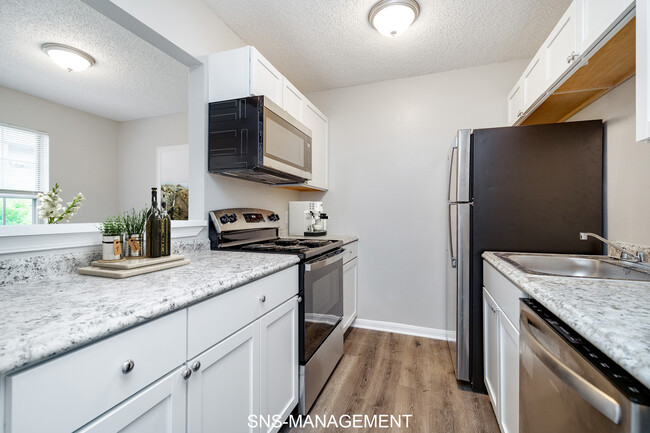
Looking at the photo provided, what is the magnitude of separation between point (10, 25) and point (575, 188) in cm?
395

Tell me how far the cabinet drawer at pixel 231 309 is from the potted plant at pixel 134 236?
0.53 metres

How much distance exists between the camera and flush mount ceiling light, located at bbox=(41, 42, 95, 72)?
2.25 m

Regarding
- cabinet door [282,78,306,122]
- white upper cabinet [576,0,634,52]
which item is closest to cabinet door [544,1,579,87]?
white upper cabinet [576,0,634,52]

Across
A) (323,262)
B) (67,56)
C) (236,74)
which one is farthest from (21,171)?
(323,262)

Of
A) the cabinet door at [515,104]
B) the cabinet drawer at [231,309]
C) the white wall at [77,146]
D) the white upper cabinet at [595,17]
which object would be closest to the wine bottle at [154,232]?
the cabinet drawer at [231,309]

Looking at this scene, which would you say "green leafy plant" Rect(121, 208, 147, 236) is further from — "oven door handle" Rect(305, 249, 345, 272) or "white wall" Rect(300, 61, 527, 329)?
"white wall" Rect(300, 61, 527, 329)

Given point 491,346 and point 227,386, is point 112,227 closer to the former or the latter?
point 227,386

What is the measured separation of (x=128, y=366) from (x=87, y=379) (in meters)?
0.08

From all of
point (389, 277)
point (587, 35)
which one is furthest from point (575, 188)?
point (389, 277)

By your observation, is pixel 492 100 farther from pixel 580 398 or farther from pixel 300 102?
pixel 580 398

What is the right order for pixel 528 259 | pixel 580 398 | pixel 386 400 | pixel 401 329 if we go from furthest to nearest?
pixel 401 329
pixel 386 400
pixel 528 259
pixel 580 398

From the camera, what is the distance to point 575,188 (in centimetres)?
163

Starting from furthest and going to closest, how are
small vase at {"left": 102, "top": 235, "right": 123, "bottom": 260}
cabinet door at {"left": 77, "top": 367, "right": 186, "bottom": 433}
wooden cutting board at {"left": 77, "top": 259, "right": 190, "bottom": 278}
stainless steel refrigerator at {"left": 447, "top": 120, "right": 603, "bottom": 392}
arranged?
stainless steel refrigerator at {"left": 447, "top": 120, "right": 603, "bottom": 392} < small vase at {"left": 102, "top": 235, "right": 123, "bottom": 260} < wooden cutting board at {"left": 77, "top": 259, "right": 190, "bottom": 278} < cabinet door at {"left": 77, "top": 367, "right": 186, "bottom": 433}

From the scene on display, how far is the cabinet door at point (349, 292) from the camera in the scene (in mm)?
2494
